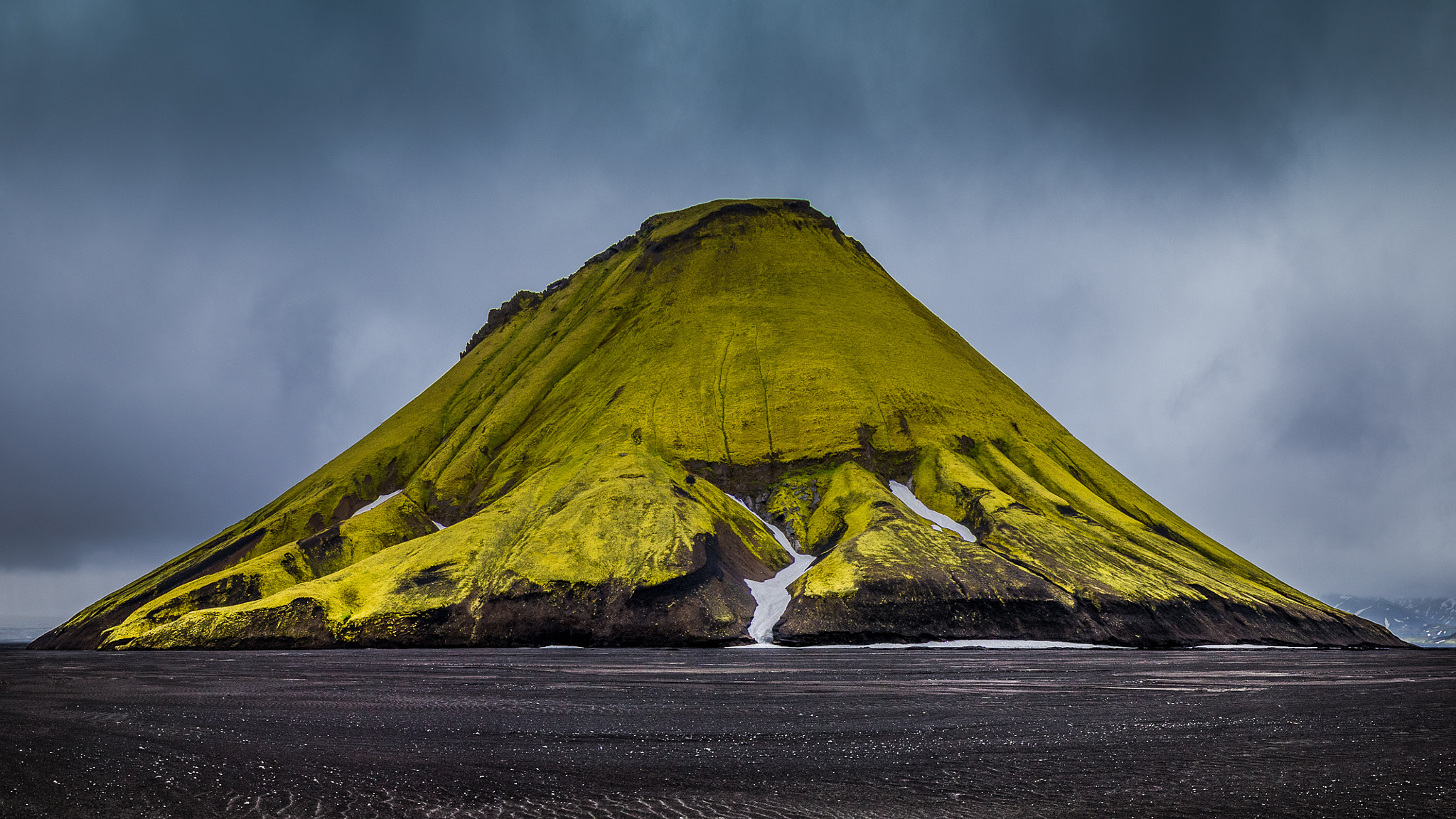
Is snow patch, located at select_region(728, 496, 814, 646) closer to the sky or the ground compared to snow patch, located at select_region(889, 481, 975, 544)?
closer to the ground

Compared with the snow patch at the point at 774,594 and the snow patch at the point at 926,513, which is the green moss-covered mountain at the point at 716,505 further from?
the snow patch at the point at 774,594

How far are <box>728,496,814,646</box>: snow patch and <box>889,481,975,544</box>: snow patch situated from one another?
1570 centimetres

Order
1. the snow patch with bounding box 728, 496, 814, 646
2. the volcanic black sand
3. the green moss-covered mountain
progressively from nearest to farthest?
1. the volcanic black sand
2. the snow patch with bounding box 728, 496, 814, 646
3. the green moss-covered mountain

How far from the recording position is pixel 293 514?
132125 mm

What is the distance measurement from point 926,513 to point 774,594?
28565 mm

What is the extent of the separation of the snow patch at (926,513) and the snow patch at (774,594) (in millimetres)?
15702

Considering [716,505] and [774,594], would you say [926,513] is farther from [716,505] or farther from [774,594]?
[774,594]

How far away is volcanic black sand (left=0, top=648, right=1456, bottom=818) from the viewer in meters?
11.6

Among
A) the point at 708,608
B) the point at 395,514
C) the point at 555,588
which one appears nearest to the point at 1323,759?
the point at 708,608

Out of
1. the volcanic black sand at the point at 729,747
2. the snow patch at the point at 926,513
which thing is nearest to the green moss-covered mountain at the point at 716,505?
the snow patch at the point at 926,513

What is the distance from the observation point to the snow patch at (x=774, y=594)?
7819 centimetres

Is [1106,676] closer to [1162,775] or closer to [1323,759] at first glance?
[1323,759]

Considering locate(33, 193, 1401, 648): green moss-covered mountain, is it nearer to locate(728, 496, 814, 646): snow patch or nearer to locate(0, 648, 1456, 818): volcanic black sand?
locate(728, 496, 814, 646): snow patch

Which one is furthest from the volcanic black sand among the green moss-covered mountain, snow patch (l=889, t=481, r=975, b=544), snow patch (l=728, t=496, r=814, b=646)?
snow patch (l=889, t=481, r=975, b=544)
